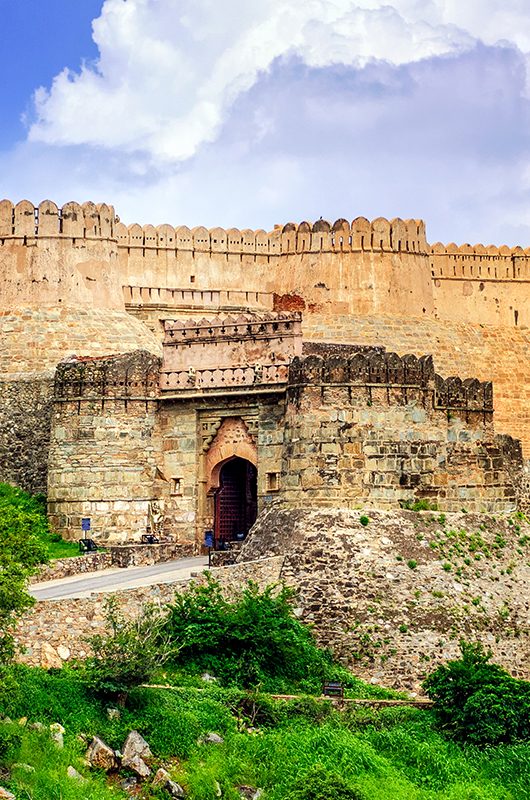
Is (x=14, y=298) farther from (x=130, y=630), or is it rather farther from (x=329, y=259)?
(x=130, y=630)

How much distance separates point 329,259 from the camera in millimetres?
42656

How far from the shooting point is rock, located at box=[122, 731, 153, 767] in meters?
22.5

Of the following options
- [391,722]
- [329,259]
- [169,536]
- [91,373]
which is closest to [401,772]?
[391,722]

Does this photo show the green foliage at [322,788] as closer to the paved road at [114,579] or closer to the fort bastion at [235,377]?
the paved road at [114,579]

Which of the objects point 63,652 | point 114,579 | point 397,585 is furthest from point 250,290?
point 63,652

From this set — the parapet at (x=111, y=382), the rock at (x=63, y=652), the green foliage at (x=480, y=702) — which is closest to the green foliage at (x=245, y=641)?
the rock at (x=63, y=652)

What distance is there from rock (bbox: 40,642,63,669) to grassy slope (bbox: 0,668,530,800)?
1.96 feet

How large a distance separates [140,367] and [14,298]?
6.87 metres

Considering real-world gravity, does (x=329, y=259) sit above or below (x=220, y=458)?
above

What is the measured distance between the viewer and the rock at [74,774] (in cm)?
2139

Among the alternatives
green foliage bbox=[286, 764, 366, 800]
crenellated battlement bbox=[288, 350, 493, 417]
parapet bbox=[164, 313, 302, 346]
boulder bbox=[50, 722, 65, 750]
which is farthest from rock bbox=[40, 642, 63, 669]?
parapet bbox=[164, 313, 302, 346]

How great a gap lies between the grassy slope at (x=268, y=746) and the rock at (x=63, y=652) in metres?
0.80

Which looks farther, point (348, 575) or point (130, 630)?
point (348, 575)

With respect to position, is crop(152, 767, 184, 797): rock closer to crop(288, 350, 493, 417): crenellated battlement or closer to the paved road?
the paved road
